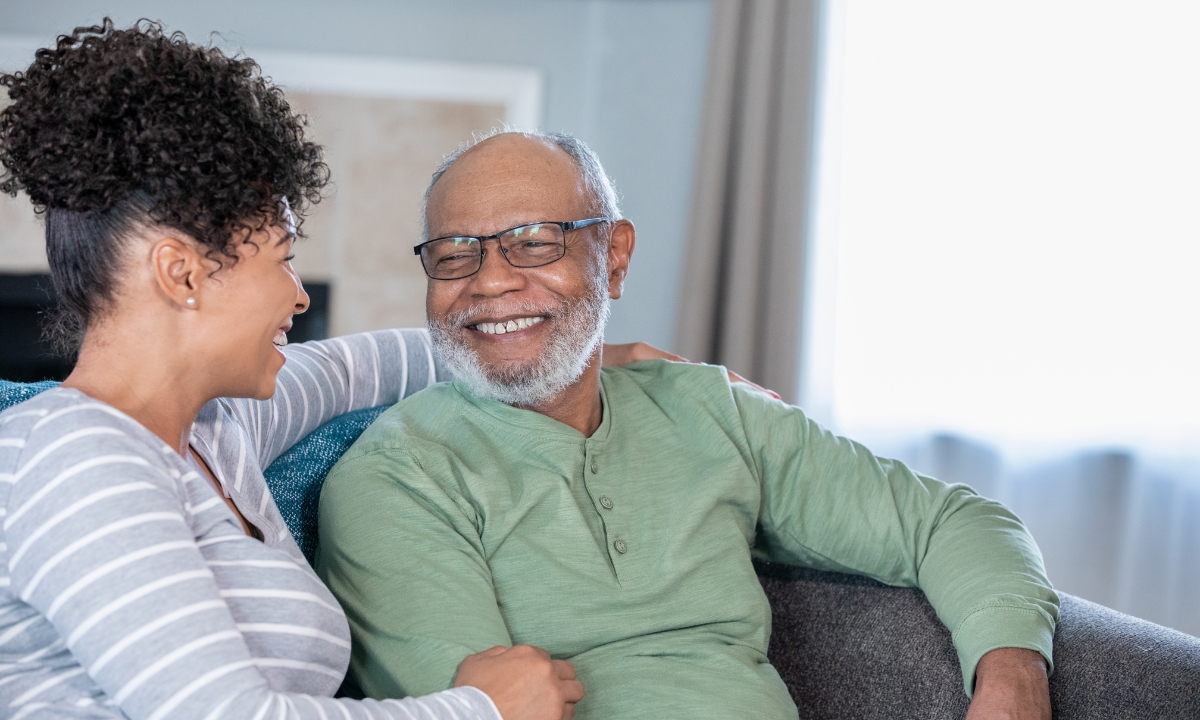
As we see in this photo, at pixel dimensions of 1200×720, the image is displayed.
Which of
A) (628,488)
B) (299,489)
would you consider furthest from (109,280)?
(628,488)

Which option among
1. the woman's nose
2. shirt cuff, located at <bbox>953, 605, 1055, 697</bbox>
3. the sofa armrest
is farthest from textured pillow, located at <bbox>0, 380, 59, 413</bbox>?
shirt cuff, located at <bbox>953, 605, 1055, 697</bbox>

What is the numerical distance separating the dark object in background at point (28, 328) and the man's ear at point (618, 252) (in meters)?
2.12

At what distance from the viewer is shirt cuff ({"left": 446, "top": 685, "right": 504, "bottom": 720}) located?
99 centimetres

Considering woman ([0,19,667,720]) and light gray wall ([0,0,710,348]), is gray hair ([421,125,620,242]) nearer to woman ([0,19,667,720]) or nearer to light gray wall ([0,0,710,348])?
woman ([0,19,667,720])

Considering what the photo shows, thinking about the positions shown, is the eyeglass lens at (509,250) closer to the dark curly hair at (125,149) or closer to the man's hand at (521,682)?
the dark curly hair at (125,149)

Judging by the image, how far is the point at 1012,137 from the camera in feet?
8.36

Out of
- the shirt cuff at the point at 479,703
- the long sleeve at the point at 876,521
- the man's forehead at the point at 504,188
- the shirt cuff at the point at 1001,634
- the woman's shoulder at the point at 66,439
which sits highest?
the man's forehead at the point at 504,188

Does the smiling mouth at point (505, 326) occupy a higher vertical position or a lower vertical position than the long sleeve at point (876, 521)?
higher

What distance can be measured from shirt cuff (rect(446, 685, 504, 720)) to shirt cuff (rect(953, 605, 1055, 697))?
0.66 metres

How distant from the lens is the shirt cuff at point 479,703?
994mm

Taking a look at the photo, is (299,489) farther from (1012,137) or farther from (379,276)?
(379,276)

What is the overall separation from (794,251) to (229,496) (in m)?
2.20

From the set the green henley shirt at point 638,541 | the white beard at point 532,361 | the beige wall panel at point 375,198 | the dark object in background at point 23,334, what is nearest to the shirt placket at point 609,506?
the green henley shirt at point 638,541

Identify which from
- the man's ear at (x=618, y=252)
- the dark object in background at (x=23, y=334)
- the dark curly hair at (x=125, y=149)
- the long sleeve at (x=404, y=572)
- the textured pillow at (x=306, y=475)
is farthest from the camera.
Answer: the dark object in background at (x=23, y=334)
